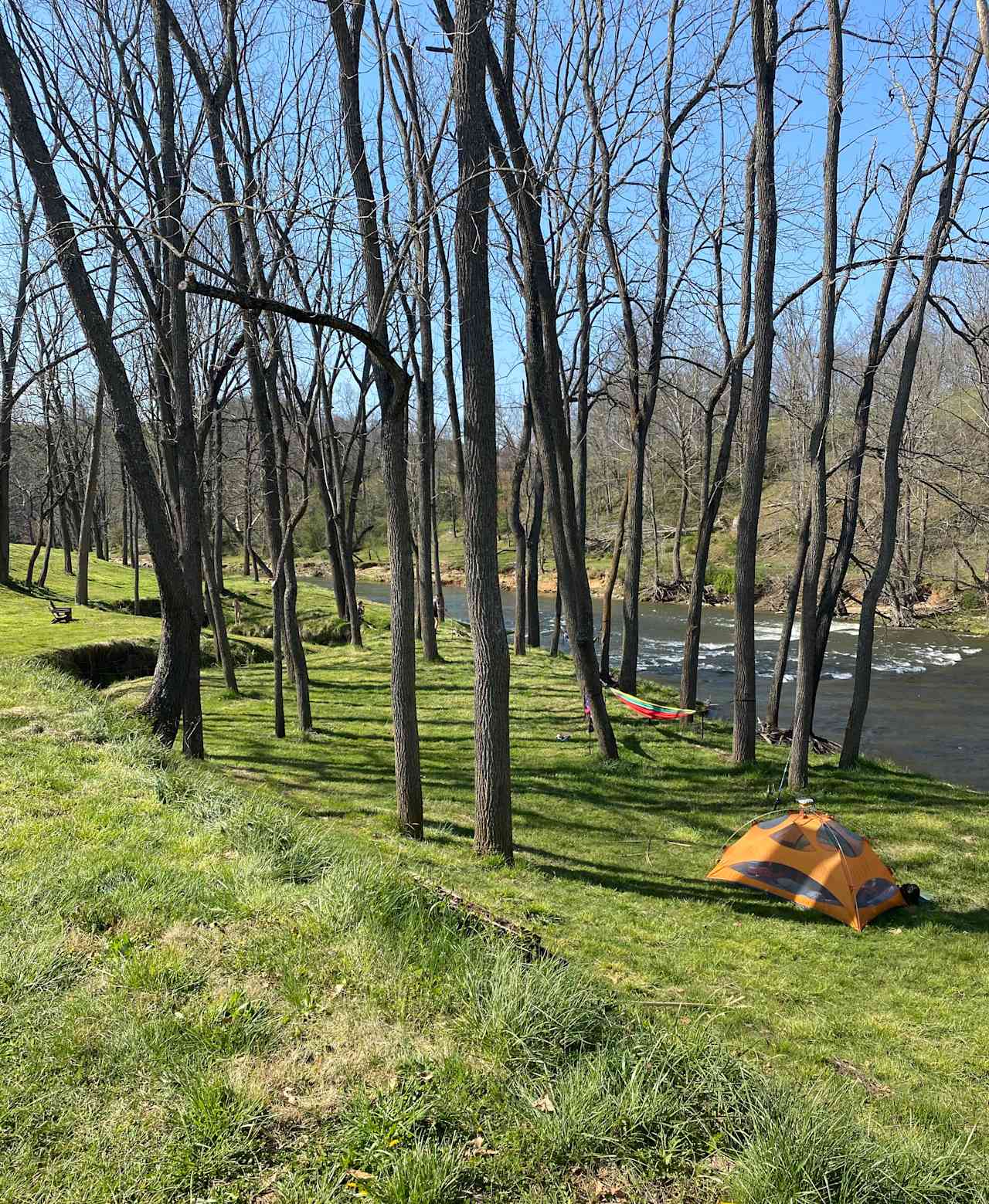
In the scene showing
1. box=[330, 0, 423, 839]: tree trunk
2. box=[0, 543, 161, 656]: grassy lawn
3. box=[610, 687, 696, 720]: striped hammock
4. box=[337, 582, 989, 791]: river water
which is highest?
box=[330, 0, 423, 839]: tree trunk

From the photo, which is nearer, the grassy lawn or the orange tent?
the orange tent

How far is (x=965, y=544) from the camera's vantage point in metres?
32.6

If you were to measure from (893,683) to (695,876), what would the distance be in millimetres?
14347

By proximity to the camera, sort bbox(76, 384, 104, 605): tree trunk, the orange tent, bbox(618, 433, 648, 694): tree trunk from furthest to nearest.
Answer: bbox(76, 384, 104, 605): tree trunk → bbox(618, 433, 648, 694): tree trunk → the orange tent

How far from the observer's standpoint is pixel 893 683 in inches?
755

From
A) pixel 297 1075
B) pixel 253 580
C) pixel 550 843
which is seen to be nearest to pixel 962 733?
pixel 550 843

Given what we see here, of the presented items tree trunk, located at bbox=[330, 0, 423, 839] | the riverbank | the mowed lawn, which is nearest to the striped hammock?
the mowed lawn

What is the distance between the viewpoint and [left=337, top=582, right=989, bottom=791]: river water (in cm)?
1397

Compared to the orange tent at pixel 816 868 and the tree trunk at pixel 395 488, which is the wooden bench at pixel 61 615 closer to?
the tree trunk at pixel 395 488

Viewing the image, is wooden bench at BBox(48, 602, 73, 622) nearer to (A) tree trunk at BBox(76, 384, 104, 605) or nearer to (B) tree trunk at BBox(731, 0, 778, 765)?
(A) tree trunk at BBox(76, 384, 104, 605)

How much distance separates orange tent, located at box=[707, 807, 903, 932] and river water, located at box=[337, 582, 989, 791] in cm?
610

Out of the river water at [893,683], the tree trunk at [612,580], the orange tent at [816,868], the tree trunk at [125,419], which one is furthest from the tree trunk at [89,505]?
the orange tent at [816,868]

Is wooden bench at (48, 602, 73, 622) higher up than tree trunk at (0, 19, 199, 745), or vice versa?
tree trunk at (0, 19, 199, 745)

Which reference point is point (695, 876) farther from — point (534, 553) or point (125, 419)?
point (534, 553)
